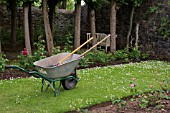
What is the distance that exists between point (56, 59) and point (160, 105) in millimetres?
2828

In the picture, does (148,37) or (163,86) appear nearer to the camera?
(163,86)

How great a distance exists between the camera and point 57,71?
6.36 meters

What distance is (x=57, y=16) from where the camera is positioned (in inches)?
709

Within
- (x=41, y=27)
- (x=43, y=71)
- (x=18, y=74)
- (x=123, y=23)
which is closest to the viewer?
(x=43, y=71)

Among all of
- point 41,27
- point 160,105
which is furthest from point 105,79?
point 41,27

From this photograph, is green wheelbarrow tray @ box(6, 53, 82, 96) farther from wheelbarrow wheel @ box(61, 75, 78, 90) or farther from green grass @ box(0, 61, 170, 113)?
green grass @ box(0, 61, 170, 113)

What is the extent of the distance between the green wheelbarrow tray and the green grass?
23 cm

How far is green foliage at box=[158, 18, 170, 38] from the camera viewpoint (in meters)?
12.3

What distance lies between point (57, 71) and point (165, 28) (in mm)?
7249

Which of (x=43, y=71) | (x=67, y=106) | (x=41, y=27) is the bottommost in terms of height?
(x=67, y=106)

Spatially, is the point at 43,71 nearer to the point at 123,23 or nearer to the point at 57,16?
the point at 123,23

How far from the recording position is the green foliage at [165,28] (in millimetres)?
12312

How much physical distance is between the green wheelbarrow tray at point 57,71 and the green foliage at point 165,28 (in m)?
6.15

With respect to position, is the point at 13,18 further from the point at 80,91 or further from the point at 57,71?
the point at 57,71
